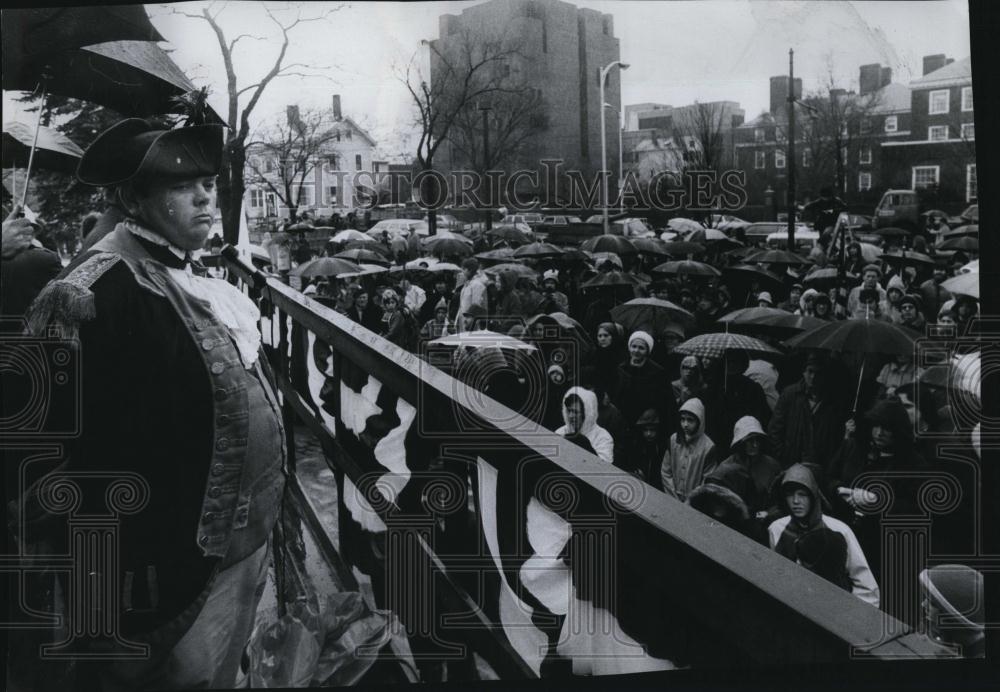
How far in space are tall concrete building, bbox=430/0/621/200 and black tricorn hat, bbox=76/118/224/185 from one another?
0.90m

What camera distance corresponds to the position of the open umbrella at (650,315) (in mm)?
4148

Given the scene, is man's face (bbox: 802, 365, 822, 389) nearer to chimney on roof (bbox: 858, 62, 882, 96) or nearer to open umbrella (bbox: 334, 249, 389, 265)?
chimney on roof (bbox: 858, 62, 882, 96)

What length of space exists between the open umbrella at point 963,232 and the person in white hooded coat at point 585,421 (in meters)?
1.62

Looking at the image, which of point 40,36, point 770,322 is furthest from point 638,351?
point 40,36

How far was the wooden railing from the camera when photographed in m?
1.78

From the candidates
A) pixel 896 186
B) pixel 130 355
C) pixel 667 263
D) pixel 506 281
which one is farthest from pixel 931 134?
→ pixel 130 355

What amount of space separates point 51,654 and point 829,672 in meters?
2.03

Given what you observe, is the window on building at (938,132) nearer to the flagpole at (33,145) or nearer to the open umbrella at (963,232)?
the open umbrella at (963,232)

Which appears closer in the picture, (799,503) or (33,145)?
(33,145)

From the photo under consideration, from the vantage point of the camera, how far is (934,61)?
300cm

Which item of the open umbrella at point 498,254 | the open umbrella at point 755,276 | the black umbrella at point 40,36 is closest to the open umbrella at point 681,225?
the open umbrella at point 498,254

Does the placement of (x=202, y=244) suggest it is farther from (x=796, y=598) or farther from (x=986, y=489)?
(x=986, y=489)

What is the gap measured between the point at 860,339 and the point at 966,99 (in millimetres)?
1690

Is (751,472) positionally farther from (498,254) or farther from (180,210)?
(180,210)
